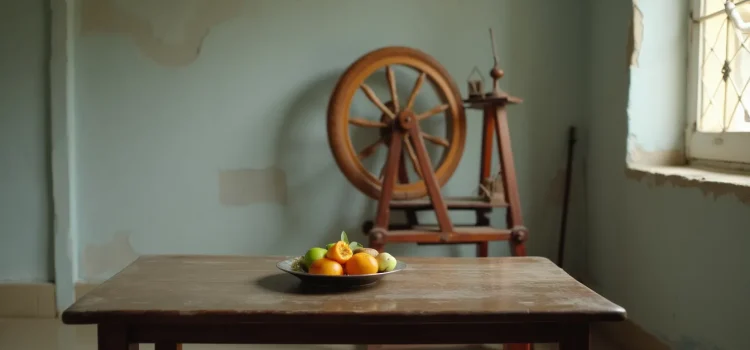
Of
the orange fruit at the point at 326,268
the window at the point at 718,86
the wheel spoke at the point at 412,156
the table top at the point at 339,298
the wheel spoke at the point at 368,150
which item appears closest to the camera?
the table top at the point at 339,298

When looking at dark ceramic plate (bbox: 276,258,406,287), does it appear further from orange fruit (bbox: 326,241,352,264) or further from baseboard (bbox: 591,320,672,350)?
baseboard (bbox: 591,320,672,350)

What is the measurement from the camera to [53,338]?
3402mm

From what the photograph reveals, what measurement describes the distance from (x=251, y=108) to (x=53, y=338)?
154 cm

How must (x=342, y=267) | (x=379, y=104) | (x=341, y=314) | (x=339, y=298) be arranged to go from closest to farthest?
(x=341, y=314) < (x=339, y=298) < (x=342, y=267) < (x=379, y=104)

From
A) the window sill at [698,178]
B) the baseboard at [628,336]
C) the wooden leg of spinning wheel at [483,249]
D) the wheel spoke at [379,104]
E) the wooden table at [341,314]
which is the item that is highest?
the wheel spoke at [379,104]

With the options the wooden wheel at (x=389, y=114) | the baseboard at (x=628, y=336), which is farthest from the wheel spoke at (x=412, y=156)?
the baseboard at (x=628, y=336)

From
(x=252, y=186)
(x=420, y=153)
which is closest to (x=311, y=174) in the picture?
(x=252, y=186)

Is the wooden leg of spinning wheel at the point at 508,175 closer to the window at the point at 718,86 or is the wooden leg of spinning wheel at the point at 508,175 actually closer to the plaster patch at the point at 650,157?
the plaster patch at the point at 650,157

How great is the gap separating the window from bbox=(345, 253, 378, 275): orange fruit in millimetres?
1659

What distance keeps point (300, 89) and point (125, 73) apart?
96 cm

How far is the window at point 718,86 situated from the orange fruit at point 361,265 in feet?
5.44

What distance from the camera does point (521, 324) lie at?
1760mm

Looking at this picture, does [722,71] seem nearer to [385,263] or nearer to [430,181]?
[430,181]

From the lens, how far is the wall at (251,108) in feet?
12.2
